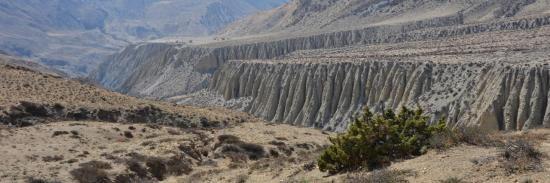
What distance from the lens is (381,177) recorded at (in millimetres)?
18281

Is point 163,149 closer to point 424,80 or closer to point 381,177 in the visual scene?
point 381,177

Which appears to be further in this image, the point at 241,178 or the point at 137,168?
the point at 137,168

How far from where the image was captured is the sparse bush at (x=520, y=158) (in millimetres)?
16969

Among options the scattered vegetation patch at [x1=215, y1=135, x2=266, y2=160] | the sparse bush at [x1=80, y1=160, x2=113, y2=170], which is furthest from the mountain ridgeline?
the sparse bush at [x1=80, y1=160, x2=113, y2=170]

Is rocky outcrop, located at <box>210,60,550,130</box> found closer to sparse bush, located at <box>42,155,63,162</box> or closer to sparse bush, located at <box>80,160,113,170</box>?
sparse bush, located at <box>80,160,113,170</box>

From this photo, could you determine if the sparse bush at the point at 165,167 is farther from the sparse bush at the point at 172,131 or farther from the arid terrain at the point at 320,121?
the sparse bush at the point at 172,131

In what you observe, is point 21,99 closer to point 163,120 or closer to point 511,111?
point 163,120

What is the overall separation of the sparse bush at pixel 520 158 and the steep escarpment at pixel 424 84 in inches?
1314

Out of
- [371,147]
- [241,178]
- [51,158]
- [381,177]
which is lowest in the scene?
[241,178]

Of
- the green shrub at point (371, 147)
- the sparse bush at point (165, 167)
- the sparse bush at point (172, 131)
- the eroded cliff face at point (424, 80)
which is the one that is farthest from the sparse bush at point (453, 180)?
the eroded cliff face at point (424, 80)

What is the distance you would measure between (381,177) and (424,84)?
49.3 metres

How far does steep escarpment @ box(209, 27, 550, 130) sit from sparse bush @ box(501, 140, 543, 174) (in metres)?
33.4

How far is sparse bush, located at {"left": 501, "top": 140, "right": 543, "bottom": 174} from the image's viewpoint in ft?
55.7

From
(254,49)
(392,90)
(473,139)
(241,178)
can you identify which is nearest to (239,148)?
(241,178)
